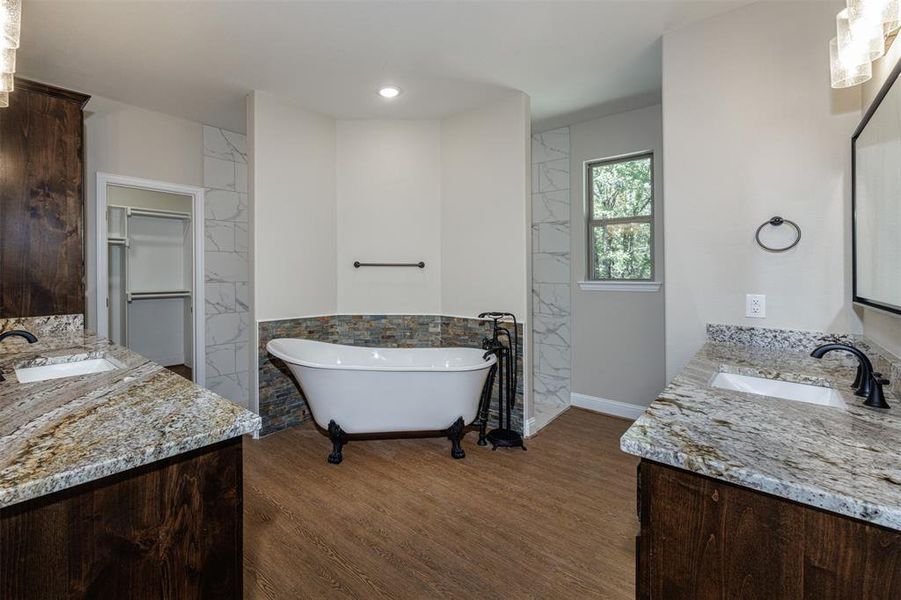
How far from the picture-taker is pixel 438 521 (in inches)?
79.7

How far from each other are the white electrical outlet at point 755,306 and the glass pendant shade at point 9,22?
10.2 feet

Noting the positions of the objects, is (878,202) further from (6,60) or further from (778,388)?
(6,60)

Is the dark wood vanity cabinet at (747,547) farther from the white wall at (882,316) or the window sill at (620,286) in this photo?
the window sill at (620,286)

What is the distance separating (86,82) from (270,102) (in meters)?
1.21

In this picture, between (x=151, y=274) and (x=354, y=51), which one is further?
(x=151, y=274)

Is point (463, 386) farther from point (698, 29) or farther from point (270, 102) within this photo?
point (270, 102)

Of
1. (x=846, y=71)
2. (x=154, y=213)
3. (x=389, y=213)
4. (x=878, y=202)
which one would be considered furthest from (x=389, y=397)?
(x=154, y=213)

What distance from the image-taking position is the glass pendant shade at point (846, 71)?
133 cm

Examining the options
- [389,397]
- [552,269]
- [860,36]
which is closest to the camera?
[860,36]

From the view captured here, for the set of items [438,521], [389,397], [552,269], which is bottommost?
[438,521]

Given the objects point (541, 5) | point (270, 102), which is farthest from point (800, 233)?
point (270, 102)

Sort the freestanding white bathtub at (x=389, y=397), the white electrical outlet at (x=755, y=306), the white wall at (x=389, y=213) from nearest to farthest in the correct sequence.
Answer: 1. the white electrical outlet at (x=755, y=306)
2. the freestanding white bathtub at (x=389, y=397)
3. the white wall at (x=389, y=213)

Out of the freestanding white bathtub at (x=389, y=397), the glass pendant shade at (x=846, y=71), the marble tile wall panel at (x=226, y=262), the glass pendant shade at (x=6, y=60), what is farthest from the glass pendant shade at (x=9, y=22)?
the glass pendant shade at (x=846, y=71)

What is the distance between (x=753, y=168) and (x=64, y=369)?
10.9 ft
